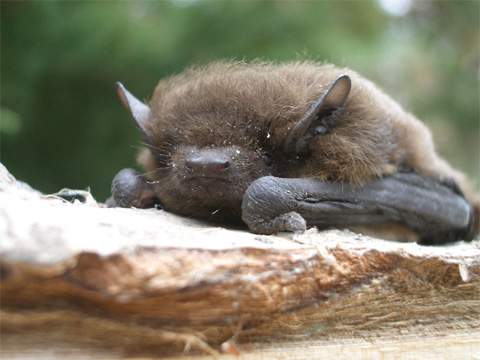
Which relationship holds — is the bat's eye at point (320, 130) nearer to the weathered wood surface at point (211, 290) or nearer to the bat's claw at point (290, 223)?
the bat's claw at point (290, 223)

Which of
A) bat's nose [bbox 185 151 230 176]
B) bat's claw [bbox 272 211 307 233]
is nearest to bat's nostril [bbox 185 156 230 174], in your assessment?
bat's nose [bbox 185 151 230 176]

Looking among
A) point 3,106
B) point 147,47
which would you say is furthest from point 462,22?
point 3,106

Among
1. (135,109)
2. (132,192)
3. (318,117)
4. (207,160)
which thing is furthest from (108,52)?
(207,160)

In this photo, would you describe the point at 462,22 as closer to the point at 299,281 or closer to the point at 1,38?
the point at 1,38

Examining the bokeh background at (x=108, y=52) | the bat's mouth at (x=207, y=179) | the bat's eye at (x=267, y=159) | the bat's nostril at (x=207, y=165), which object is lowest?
the bat's mouth at (x=207, y=179)

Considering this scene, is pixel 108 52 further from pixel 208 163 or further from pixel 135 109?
pixel 208 163

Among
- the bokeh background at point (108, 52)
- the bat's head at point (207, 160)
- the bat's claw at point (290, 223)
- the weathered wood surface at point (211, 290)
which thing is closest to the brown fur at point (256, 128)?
the bat's head at point (207, 160)

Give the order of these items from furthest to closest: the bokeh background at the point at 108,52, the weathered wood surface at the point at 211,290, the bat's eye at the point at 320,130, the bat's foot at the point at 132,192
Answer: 1. the bokeh background at the point at 108,52
2. the bat's foot at the point at 132,192
3. the bat's eye at the point at 320,130
4. the weathered wood surface at the point at 211,290
